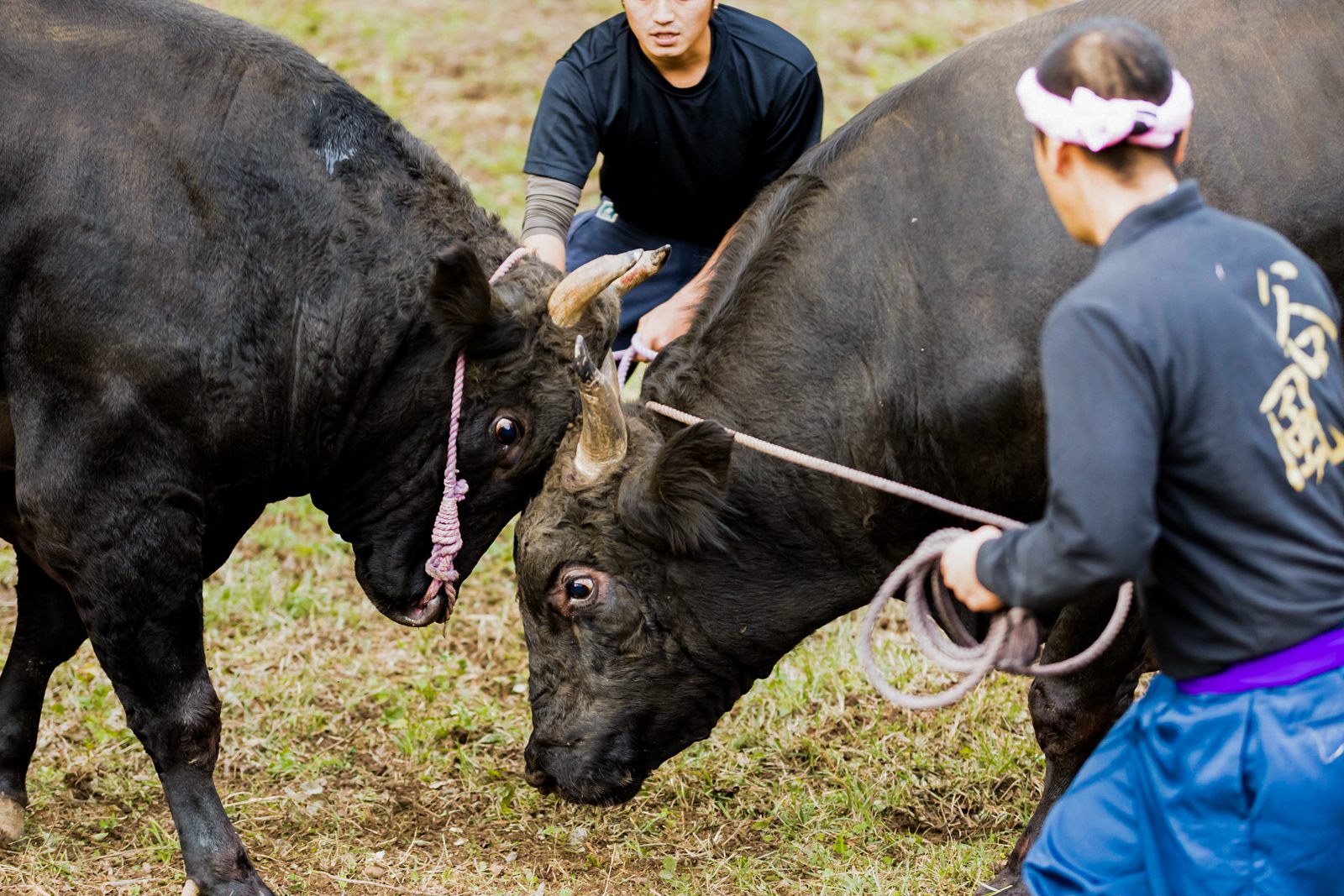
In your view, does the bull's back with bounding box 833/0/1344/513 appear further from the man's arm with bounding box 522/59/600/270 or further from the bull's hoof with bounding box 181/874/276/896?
the bull's hoof with bounding box 181/874/276/896

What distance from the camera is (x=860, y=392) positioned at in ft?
14.1

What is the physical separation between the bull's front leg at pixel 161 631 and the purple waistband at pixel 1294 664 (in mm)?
2847

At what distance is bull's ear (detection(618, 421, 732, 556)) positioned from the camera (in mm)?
4098

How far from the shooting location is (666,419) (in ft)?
15.1

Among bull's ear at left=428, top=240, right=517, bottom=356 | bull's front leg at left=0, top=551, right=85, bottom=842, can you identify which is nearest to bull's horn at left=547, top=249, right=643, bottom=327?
bull's ear at left=428, top=240, right=517, bottom=356

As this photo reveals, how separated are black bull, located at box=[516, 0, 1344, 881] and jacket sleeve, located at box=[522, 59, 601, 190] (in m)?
0.92

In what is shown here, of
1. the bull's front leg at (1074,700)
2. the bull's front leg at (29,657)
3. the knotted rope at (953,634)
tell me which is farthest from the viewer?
the bull's front leg at (29,657)

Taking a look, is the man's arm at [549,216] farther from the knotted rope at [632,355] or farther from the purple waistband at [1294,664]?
the purple waistband at [1294,664]

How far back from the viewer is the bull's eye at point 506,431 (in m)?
4.83

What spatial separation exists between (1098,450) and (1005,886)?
2329mm

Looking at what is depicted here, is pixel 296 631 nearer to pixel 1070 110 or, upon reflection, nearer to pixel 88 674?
pixel 88 674

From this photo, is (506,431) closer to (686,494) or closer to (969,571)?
(686,494)

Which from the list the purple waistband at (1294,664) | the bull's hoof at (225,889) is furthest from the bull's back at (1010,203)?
the bull's hoof at (225,889)

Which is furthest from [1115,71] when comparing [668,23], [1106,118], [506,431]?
[668,23]
